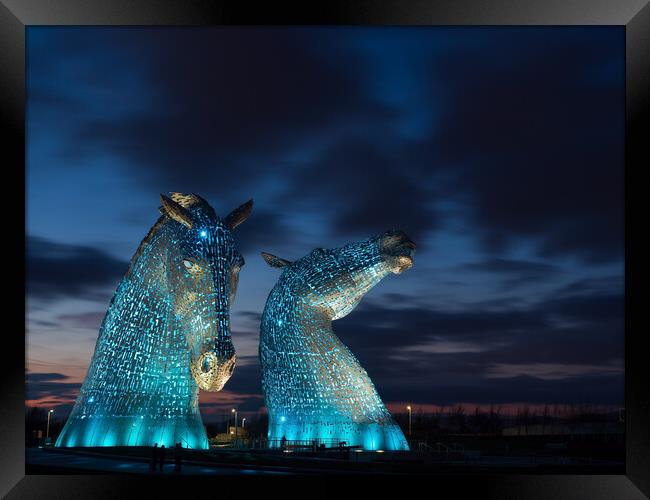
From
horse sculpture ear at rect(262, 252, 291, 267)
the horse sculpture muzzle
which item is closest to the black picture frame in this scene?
the horse sculpture muzzle

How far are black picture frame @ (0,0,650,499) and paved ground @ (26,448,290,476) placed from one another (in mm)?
246

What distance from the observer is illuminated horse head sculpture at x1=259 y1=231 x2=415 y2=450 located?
15180 mm

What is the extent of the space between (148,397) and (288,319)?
4.15 m

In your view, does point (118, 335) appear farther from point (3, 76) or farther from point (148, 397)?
point (3, 76)

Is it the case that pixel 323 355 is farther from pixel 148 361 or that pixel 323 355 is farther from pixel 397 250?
pixel 148 361

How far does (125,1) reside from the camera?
10.4 m

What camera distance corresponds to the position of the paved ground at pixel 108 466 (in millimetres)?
10531

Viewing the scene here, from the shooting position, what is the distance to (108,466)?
35.2ft

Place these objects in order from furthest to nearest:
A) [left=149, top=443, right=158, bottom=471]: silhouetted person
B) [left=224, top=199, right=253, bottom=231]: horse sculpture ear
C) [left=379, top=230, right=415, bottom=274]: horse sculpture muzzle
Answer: [left=379, top=230, right=415, bottom=274]: horse sculpture muzzle, [left=224, top=199, right=253, bottom=231]: horse sculpture ear, [left=149, top=443, right=158, bottom=471]: silhouetted person

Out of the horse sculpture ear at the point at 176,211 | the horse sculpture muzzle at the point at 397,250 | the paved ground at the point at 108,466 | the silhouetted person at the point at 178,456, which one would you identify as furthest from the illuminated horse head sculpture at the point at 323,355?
the horse sculpture ear at the point at 176,211

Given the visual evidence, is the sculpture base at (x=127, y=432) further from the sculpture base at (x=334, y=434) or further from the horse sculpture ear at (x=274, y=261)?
the horse sculpture ear at (x=274, y=261)

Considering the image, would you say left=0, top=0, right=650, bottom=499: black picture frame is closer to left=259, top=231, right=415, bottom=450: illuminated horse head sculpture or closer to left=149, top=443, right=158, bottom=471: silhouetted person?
left=149, top=443, right=158, bottom=471: silhouetted person

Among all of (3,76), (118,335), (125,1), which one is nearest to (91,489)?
(118,335)

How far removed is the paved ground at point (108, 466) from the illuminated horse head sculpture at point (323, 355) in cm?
364
